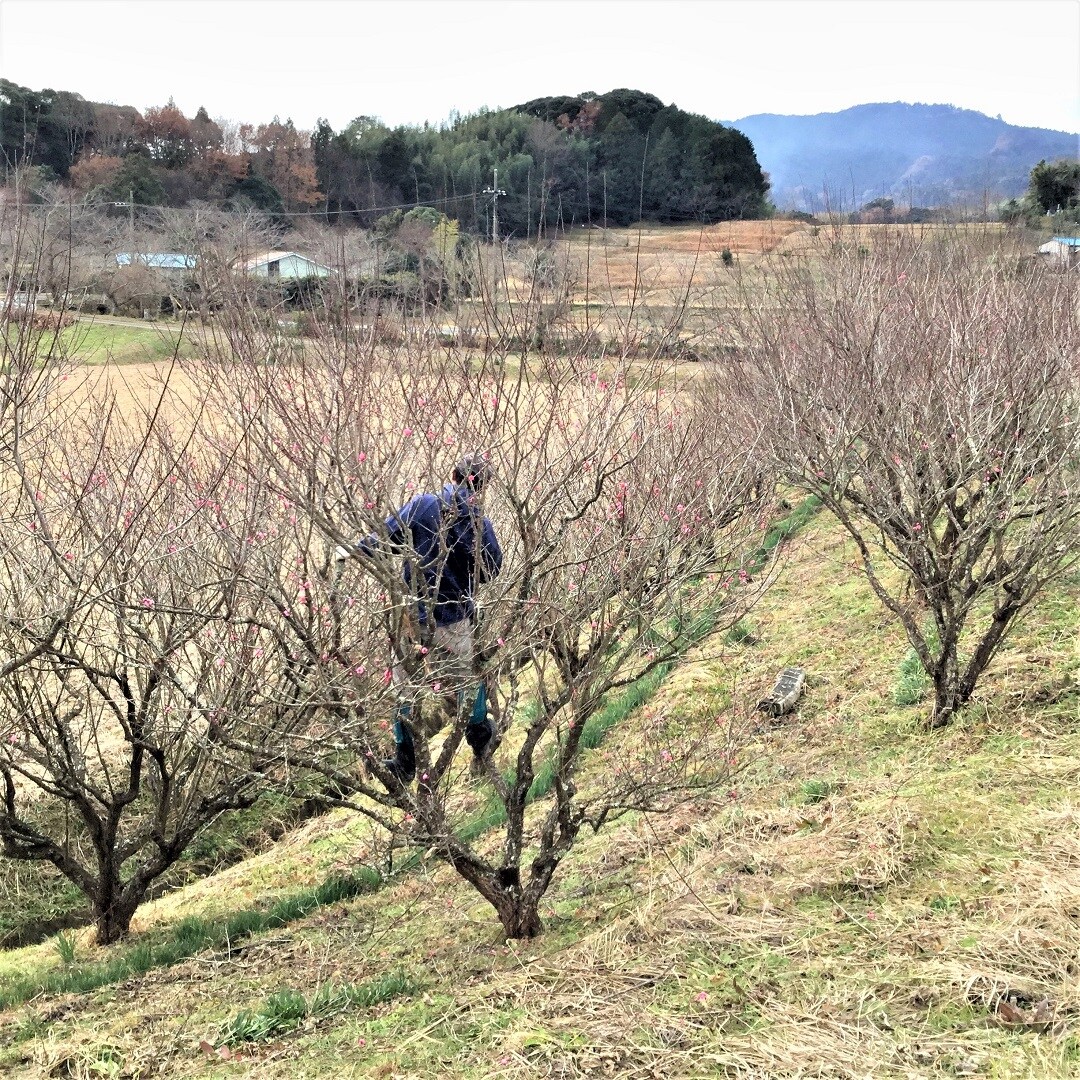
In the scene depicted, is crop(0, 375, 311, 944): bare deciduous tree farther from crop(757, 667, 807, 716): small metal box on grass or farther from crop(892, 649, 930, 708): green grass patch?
crop(892, 649, 930, 708): green grass patch

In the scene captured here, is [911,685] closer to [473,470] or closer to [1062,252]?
[473,470]

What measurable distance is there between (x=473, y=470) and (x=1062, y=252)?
11.9m

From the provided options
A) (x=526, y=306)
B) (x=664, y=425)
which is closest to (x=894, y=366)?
(x=664, y=425)

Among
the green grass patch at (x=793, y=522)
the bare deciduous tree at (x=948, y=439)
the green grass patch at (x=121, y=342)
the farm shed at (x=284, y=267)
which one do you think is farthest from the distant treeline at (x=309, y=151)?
the bare deciduous tree at (x=948, y=439)

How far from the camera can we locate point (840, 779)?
203 inches

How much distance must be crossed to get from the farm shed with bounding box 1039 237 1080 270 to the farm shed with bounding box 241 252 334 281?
7698 mm

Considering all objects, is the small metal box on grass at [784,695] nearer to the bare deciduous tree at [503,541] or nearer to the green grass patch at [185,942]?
the bare deciduous tree at [503,541]

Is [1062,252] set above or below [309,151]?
below

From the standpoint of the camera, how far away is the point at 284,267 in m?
10.3

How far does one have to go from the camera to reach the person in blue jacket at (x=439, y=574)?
3523 mm

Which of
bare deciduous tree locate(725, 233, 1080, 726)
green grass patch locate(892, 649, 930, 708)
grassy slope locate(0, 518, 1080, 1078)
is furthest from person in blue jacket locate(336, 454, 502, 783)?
green grass patch locate(892, 649, 930, 708)

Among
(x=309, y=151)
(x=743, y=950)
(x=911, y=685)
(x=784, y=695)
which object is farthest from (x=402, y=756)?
(x=309, y=151)

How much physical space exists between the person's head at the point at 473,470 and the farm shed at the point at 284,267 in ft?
4.19

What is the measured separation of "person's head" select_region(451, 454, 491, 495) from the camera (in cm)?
→ 364
